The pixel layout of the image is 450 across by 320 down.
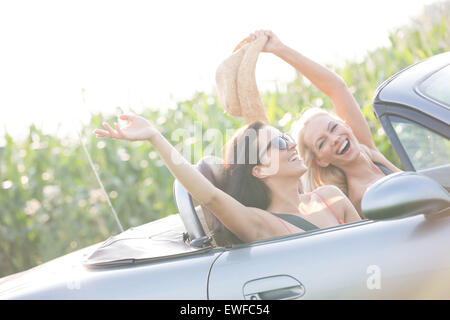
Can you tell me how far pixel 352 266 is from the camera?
5.85 ft

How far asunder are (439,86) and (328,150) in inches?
38.3

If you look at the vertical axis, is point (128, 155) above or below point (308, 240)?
below

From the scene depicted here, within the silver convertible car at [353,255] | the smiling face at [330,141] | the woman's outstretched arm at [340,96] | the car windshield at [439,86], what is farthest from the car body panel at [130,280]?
the woman's outstretched arm at [340,96]

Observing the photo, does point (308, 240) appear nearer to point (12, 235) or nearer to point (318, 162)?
point (318, 162)

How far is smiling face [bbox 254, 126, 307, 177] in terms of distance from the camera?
2.57 meters

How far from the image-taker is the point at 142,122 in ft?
7.27

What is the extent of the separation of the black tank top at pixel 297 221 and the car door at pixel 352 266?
1.71 feet

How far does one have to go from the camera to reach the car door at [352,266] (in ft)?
5.76

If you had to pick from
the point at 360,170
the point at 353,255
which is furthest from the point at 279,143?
the point at 353,255

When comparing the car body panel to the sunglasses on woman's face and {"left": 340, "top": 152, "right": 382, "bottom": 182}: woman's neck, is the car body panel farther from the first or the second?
{"left": 340, "top": 152, "right": 382, "bottom": 182}: woman's neck

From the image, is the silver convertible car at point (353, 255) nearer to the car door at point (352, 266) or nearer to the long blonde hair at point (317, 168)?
the car door at point (352, 266)
